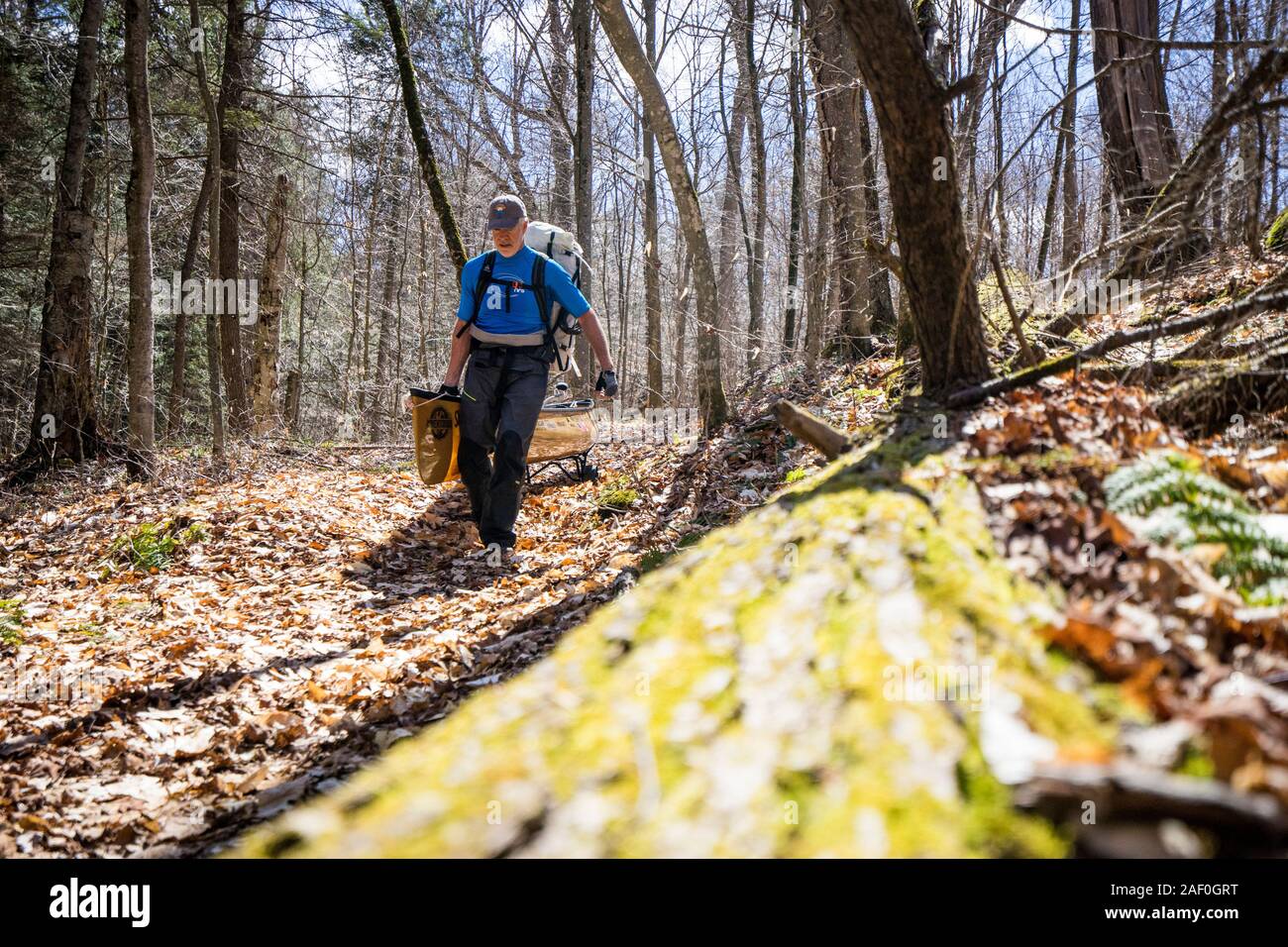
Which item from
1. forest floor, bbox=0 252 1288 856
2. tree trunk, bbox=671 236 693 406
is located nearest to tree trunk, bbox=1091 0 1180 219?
forest floor, bbox=0 252 1288 856

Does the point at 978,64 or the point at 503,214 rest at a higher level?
the point at 978,64

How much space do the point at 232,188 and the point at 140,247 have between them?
5089 millimetres

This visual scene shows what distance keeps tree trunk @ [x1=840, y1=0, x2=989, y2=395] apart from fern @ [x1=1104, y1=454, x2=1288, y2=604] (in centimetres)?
131

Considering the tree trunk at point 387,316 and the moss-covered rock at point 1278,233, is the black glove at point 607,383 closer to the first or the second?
the moss-covered rock at point 1278,233

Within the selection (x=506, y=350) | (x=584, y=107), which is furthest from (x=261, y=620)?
(x=584, y=107)

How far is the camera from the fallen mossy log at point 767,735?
1046mm

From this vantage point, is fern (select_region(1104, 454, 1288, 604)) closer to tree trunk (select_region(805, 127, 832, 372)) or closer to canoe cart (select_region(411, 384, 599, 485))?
canoe cart (select_region(411, 384, 599, 485))

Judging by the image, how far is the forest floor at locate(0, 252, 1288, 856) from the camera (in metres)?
1.56

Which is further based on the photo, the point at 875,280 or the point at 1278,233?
the point at 875,280

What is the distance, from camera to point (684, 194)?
8062 mm

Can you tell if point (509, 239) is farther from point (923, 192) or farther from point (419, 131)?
point (419, 131)

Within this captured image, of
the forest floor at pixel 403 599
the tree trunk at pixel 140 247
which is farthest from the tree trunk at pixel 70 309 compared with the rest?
the tree trunk at pixel 140 247

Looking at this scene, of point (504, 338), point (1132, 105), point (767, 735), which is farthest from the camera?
point (1132, 105)

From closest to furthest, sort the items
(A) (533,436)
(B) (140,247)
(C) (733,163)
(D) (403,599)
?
(D) (403,599) → (A) (533,436) → (B) (140,247) → (C) (733,163)
